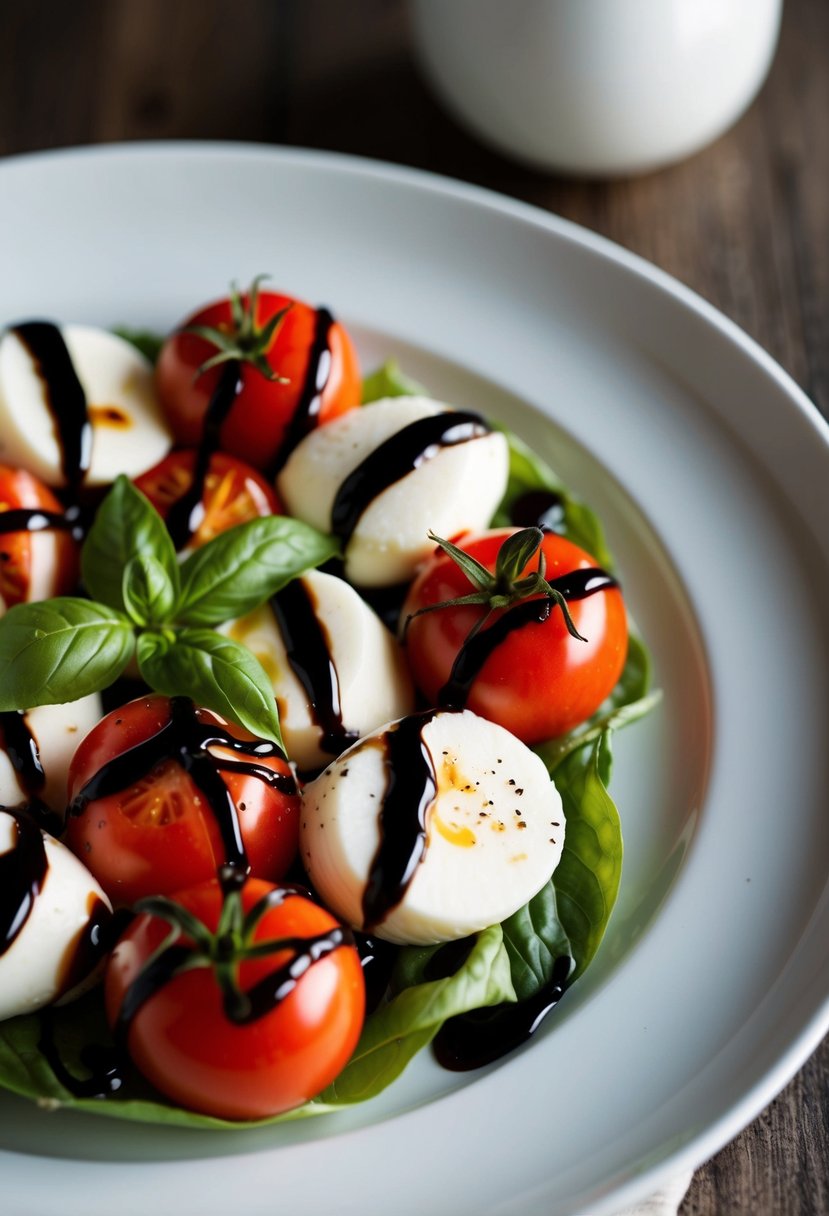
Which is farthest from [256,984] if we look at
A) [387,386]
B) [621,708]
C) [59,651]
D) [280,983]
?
[387,386]

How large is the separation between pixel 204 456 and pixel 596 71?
1.36m

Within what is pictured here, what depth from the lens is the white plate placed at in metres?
1.76

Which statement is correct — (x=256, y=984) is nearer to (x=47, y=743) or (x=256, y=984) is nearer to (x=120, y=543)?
(x=47, y=743)

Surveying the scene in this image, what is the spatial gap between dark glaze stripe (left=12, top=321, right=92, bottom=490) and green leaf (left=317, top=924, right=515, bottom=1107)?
1.15m

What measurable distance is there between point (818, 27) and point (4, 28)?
7.86 feet

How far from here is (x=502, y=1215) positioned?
169 centimetres

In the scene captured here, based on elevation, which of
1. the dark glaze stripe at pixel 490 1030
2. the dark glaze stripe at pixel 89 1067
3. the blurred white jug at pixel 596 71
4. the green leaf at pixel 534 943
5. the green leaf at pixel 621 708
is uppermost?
the blurred white jug at pixel 596 71

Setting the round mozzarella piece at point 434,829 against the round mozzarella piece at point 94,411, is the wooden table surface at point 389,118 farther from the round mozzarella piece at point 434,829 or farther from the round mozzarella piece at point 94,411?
the round mozzarella piece at point 434,829

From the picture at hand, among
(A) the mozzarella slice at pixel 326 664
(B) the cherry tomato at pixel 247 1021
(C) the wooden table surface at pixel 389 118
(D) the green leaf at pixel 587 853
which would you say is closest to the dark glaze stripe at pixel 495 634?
(A) the mozzarella slice at pixel 326 664

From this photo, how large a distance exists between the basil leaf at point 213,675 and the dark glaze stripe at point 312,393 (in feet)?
1.72

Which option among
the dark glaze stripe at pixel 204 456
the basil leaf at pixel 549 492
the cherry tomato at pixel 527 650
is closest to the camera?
the cherry tomato at pixel 527 650

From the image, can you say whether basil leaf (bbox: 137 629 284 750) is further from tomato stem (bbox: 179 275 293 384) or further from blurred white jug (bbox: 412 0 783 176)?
blurred white jug (bbox: 412 0 783 176)

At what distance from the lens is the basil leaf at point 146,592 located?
6.85 feet

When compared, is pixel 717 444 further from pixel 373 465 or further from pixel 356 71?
pixel 356 71
